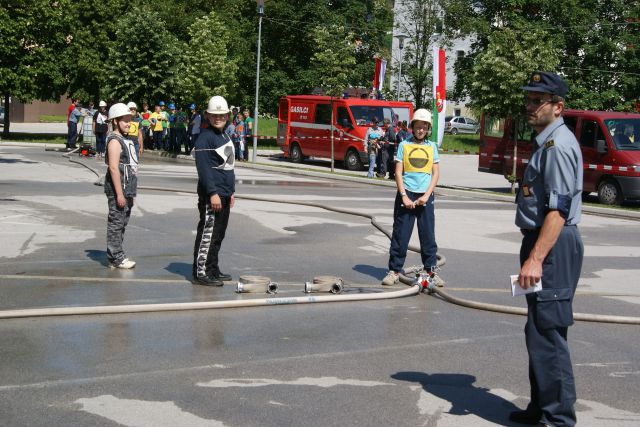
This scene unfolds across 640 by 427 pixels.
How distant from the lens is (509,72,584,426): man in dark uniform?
5.10m

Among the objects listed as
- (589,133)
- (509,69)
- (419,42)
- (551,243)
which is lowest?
(551,243)

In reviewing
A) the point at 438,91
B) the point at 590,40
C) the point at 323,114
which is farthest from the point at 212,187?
the point at 590,40

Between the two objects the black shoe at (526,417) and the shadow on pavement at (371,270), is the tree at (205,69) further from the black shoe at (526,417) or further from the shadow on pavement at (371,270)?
the black shoe at (526,417)

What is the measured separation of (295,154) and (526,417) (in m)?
32.7

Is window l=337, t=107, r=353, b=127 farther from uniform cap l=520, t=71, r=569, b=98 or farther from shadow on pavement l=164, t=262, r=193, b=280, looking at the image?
uniform cap l=520, t=71, r=569, b=98

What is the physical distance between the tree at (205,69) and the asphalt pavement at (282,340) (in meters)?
25.6

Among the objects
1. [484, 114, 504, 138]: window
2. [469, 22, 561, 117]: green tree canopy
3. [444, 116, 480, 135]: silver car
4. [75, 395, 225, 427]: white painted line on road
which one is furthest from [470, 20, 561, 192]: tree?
[444, 116, 480, 135]: silver car

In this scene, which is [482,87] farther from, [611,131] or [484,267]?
[484,267]

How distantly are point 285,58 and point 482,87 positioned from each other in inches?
1243

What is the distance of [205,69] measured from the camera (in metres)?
41.1

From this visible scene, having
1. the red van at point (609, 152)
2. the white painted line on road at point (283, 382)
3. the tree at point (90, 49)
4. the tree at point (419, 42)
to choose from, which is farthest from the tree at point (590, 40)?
the white painted line on road at point (283, 382)

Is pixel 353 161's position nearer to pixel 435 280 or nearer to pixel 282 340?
pixel 435 280

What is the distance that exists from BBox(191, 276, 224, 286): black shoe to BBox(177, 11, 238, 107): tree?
3023 cm

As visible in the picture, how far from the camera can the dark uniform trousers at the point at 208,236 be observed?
972 cm
